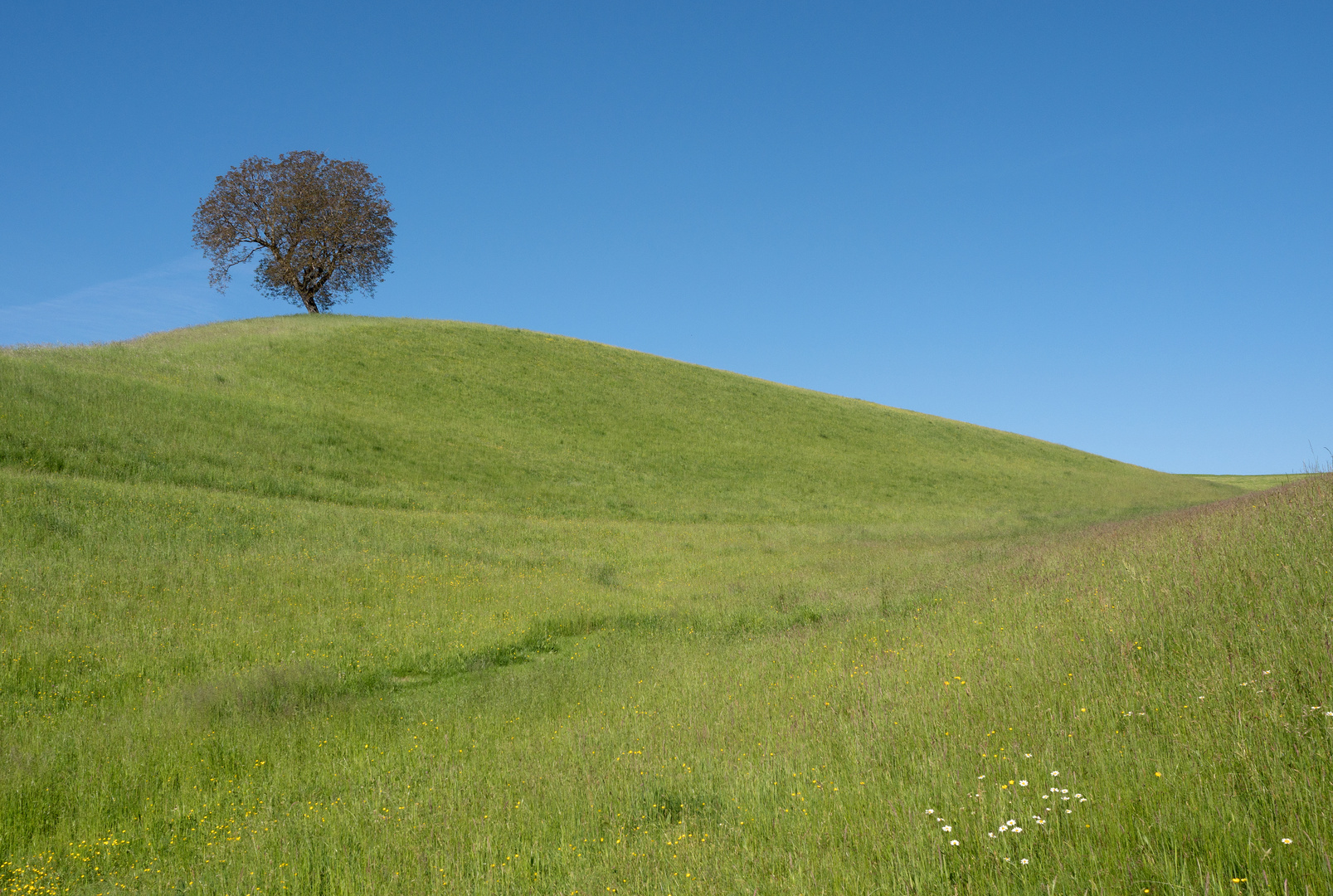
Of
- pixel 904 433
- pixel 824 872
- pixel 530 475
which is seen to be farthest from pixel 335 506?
pixel 904 433

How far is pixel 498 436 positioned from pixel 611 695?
90.7ft

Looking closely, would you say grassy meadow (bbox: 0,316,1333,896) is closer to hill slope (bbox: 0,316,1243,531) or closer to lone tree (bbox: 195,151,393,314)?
hill slope (bbox: 0,316,1243,531)

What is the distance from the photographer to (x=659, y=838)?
519cm

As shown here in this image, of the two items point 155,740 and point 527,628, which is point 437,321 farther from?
point 155,740

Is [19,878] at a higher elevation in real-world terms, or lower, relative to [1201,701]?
lower

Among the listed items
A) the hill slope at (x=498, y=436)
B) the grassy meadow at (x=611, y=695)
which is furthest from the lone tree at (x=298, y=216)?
the grassy meadow at (x=611, y=695)

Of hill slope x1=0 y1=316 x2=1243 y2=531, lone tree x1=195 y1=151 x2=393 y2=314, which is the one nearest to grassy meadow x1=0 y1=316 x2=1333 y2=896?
Result: hill slope x1=0 y1=316 x2=1243 y2=531

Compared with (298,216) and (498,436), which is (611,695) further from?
(298,216)

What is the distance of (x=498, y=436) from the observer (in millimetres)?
35719

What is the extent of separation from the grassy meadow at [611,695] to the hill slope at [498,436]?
50 centimetres

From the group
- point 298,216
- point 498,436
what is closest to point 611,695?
point 498,436

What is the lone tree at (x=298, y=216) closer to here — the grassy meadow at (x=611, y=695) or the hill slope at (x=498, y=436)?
the hill slope at (x=498, y=436)

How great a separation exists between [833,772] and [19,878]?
249 inches

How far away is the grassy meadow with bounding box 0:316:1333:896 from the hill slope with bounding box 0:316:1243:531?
19.8 inches
